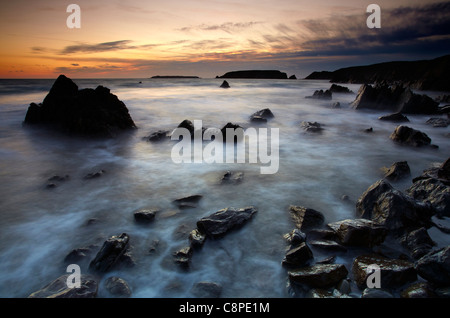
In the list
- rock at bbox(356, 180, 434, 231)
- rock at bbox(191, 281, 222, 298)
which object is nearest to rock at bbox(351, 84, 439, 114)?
rock at bbox(356, 180, 434, 231)

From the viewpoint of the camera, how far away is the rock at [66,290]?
229cm

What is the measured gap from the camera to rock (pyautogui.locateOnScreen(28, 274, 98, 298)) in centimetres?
229

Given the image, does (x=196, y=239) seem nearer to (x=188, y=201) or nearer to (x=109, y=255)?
(x=109, y=255)

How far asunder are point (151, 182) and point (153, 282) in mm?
2775

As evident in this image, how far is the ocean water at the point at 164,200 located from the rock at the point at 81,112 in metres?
0.63

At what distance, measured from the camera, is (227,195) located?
448cm

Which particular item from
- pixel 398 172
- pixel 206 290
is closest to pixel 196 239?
pixel 206 290

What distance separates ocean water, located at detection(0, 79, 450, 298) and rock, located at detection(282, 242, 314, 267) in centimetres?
14

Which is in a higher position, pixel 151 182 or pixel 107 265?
pixel 151 182
